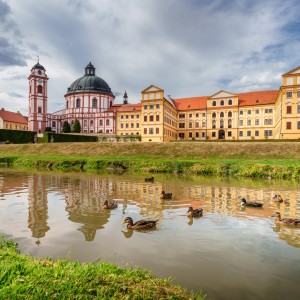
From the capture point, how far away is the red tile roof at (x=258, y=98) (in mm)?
67625

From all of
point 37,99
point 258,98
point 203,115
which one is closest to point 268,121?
point 258,98

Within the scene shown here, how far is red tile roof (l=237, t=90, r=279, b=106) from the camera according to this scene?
67625mm

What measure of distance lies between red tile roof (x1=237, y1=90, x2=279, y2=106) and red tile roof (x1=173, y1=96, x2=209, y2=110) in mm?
9555

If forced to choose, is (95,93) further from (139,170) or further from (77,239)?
(77,239)

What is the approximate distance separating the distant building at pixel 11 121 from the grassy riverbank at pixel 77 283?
108m

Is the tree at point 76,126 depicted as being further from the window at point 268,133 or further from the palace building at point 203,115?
the window at point 268,133

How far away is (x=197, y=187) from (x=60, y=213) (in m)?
9.24

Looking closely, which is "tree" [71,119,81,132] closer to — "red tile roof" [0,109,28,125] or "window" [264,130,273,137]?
"red tile roof" [0,109,28,125]

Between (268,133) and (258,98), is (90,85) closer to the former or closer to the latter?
(258,98)

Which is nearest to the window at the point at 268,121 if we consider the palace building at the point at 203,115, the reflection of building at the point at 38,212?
the palace building at the point at 203,115

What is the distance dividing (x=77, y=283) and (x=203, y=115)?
72269mm

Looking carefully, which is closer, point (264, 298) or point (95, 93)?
point (264, 298)

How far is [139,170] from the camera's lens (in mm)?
27906

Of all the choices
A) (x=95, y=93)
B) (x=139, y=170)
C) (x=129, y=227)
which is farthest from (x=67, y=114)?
(x=129, y=227)
